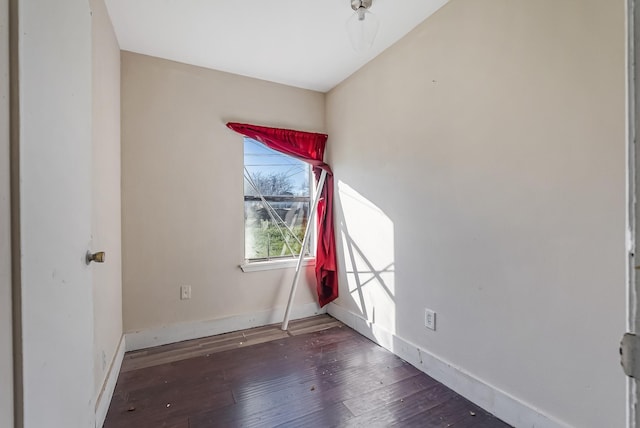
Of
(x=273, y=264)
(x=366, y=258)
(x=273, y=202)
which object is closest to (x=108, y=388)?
→ (x=273, y=264)

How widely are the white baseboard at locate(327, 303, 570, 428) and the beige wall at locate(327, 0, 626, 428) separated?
0.04 metres

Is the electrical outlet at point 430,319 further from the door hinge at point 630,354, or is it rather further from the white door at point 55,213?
the white door at point 55,213

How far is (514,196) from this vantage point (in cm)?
143

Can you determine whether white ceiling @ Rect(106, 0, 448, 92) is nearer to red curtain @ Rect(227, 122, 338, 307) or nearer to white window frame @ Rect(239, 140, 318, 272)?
red curtain @ Rect(227, 122, 338, 307)

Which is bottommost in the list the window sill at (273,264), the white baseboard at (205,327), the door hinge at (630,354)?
the white baseboard at (205,327)

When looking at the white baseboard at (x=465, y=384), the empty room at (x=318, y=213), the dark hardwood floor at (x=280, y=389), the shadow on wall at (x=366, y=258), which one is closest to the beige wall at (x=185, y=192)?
the empty room at (x=318, y=213)

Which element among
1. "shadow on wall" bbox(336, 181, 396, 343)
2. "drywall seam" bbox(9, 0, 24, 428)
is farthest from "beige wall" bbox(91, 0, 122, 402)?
"shadow on wall" bbox(336, 181, 396, 343)

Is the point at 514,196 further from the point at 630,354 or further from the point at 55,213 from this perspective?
the point at 55,213

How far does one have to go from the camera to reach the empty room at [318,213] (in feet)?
2.62

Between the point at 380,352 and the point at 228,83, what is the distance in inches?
101

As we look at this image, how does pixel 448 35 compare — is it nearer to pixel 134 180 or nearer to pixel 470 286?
pixel 470 286

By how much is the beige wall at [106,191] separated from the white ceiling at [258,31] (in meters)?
0.24

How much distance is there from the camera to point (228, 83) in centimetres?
255

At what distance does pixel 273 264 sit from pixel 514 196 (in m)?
2.00
